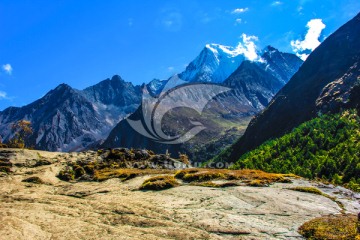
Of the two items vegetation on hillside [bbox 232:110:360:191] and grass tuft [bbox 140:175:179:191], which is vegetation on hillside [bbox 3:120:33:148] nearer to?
grass tuft [bbox 140:175:179:191]

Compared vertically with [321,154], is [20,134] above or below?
above

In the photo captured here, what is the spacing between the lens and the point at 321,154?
14662cm

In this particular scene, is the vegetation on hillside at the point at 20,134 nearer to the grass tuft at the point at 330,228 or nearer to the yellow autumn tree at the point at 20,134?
the yellow autumn tree at the point at 20,134

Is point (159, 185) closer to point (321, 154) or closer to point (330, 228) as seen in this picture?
point (330, 228)

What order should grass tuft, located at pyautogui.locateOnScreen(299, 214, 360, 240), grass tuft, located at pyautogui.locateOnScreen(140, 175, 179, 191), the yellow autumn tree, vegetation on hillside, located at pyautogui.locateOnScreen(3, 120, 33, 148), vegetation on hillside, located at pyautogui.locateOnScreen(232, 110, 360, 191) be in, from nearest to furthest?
grass tuft, located at pyautogui.locateOnScreen(299, 214, 360, 240) < grass tuft, located at pyautogui.locateOnScreen(140, 175, 179, 191) < vegetation on hillside, located at pyautogui.locateOnScreen(3, 120, 33, 148) < the yellow autumn tree < vegetation on hillside, located at pyautogui.locateOnScreen(232, 110, 360, 191)

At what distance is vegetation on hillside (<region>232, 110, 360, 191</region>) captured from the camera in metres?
117

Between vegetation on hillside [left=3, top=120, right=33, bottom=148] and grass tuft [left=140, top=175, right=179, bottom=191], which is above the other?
vegetation on hillside [left=3, top=120, right=33, bottom=148]

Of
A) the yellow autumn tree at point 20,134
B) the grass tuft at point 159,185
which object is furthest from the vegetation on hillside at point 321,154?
the yellow autumn tree at point 20,134

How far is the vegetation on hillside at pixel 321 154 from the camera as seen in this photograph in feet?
384

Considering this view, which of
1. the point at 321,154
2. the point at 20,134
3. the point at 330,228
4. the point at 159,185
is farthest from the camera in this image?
the point at 321,154

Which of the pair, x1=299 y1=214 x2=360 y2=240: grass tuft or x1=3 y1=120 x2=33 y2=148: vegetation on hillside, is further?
x1=3 y1=120 x2=33 y2=148: vegetation on hillside

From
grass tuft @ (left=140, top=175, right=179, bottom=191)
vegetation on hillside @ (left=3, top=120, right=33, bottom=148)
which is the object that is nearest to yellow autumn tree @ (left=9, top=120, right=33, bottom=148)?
vegetation on hillside @ (left=3, top=120, right=33, bottom=148)

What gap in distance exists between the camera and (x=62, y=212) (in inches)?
1099

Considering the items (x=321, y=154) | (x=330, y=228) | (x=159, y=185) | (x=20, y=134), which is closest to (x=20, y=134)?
(x=20, y=134)
